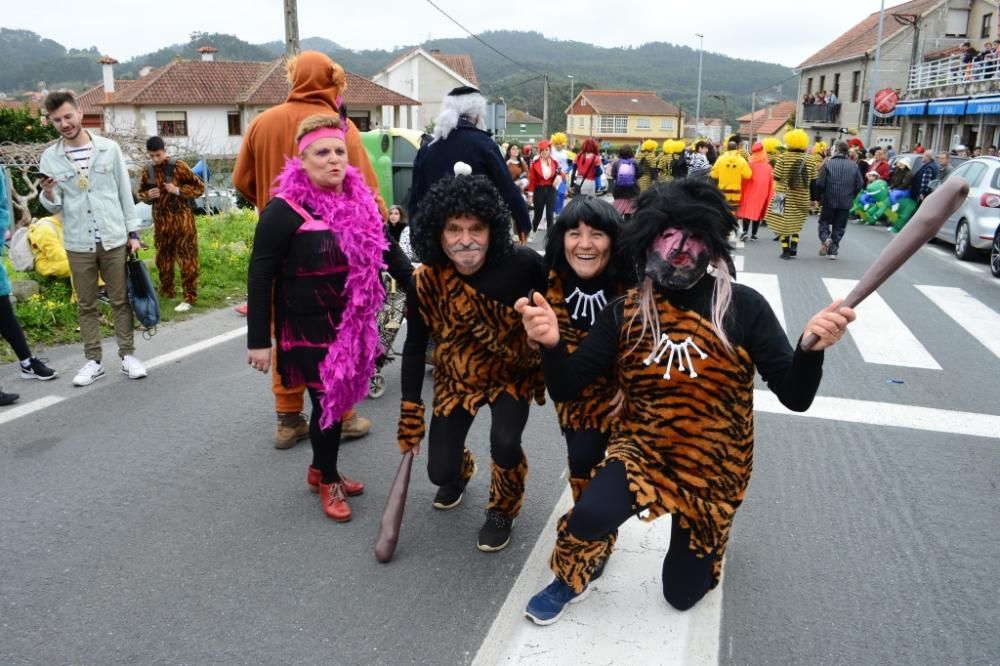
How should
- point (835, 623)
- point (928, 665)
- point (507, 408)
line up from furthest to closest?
1. point (507, 408)
2. point (835, 623)
3. point (928, 665)

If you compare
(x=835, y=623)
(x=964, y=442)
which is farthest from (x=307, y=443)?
(x=964, y=442)

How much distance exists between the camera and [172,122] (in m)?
49.5

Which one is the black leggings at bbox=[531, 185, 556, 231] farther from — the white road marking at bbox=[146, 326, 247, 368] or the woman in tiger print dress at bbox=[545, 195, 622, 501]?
the woman in tiger print dress at bbox=[545, 195, 622, 501]

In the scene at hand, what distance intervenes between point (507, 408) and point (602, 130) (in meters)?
97.5

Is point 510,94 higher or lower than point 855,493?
higher

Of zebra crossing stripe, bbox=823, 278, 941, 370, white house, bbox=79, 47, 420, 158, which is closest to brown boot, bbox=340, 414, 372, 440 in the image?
zebra crossing stripe, bbox=823, 278, 941, 370

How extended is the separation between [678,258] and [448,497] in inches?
69.0

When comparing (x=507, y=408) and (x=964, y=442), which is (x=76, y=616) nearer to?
(x=507, y=408)

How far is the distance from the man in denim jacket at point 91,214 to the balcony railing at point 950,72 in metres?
31.8

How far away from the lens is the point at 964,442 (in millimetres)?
4629

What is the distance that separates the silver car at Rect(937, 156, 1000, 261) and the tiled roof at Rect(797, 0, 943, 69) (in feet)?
116

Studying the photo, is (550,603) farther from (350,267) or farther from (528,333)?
(350,267)

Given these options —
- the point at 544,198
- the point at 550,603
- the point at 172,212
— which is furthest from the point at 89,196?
the point at 544,198

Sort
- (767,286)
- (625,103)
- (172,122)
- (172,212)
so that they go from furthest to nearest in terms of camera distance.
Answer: (625,103) → (172,122) → (767,286) → (172,212)
